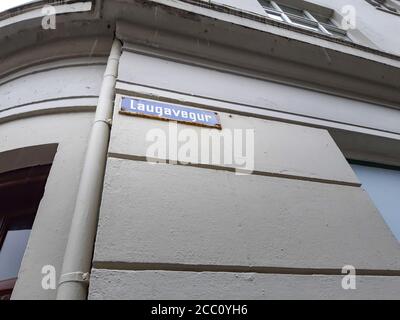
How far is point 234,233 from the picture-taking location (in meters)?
1.53

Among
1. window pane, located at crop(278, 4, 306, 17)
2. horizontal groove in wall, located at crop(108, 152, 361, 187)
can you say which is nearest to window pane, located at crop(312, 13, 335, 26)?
window pane, located at crop(278, 4, 306, 17)

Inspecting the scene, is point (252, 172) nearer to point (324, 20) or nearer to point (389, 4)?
point (324, 20)

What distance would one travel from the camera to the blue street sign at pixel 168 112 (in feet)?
6.27

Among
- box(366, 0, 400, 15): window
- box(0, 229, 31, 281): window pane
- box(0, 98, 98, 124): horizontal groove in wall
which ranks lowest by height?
box(0, 229, 31, 281): window pane

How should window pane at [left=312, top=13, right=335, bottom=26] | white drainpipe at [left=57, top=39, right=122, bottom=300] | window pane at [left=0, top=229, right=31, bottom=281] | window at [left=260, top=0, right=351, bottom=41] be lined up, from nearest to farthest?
white drainpipe at [left=57, top=39, right=122, bottom=300]
window pane at [left=0, top=229, right=31, bottom=281]
window at [left=260, top=0, right=351, bottom=41]
window pane at [left=312, top=13, right=335, bottom=26]

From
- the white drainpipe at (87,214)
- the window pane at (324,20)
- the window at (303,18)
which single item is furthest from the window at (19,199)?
the window pane at (324,20)

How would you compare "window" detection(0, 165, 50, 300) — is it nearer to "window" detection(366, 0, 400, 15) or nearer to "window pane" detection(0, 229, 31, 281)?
"window pane" detection(0, 229, 31, 281)

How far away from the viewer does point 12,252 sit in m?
1.97

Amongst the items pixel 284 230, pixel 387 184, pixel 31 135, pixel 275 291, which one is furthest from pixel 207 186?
pixel 387 184

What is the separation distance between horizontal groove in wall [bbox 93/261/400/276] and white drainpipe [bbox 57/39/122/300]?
0.34ft

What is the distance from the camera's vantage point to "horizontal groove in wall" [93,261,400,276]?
123 centimetres

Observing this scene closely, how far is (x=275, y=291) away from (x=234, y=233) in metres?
0.34

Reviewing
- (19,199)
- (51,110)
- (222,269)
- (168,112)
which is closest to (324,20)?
(168,112)

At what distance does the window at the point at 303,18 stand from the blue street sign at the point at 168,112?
3.52 m
